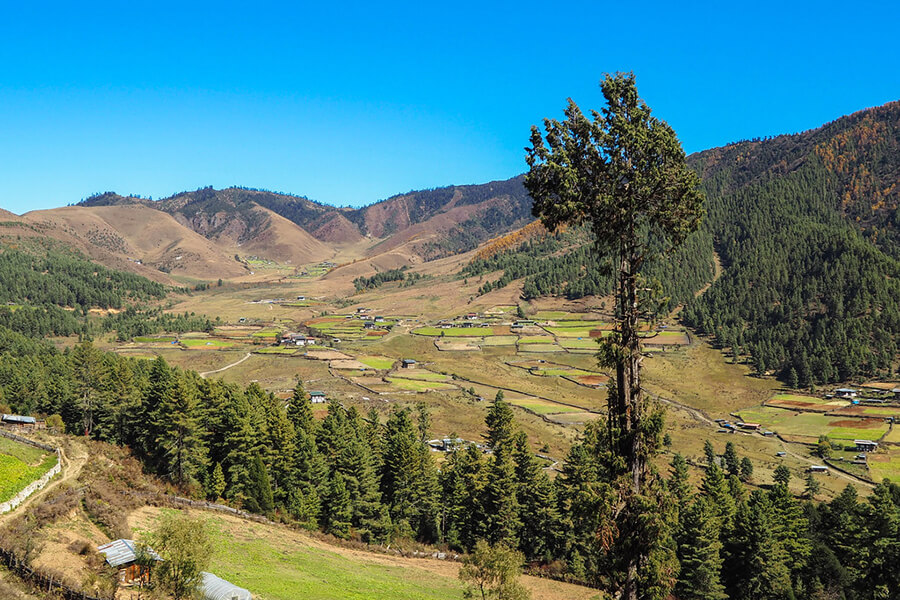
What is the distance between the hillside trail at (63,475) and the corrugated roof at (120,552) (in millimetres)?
5738

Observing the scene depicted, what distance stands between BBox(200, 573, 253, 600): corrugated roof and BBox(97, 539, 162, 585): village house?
2539mm

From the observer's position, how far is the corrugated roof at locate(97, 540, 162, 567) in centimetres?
2789

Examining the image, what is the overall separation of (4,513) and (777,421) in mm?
106939

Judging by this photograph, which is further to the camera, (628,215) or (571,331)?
(571,331)

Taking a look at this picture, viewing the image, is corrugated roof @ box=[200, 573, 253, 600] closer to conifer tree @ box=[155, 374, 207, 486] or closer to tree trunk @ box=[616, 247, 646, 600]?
tree trunk @ box=[616, 247, 646, 600]

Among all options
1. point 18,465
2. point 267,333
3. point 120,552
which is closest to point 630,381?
point 120,552

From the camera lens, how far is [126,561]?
92.2 ft

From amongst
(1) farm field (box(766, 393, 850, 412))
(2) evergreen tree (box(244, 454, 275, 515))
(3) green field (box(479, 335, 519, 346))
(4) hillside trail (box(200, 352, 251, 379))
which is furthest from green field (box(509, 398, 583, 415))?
(4) hillside trail (box(200, 352, 251, 379))

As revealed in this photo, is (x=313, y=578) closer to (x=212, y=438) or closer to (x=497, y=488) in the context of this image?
(x=497, y=488)

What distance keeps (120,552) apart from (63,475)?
1503cm

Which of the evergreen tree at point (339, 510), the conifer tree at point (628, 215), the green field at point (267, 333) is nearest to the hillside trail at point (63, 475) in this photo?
the evergreen tree at point (339, 510)

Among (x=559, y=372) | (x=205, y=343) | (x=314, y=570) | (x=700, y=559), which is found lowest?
(x=700, y=559)

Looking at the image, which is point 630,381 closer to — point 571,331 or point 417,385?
point 417,385

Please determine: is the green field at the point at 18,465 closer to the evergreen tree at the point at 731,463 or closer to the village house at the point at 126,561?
the village house at the point at 126,561
